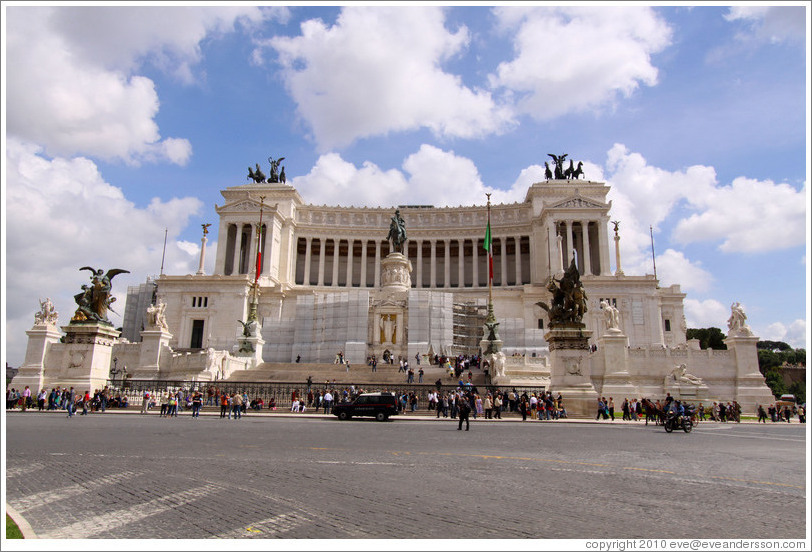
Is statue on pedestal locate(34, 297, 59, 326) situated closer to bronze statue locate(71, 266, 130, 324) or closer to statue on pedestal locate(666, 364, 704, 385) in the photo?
bronze statue locate(71, 266, 130, 324)

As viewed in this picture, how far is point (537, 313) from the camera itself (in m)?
73.1

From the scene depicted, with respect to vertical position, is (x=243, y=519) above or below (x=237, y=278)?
below

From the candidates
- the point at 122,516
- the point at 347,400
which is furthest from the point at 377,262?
the point at 122,516

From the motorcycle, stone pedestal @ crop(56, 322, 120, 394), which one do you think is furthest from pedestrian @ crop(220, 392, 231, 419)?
the motorcycle

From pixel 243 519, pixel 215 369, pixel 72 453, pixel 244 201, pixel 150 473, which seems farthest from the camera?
pixel 244 201

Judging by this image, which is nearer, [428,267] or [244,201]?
[244,201]

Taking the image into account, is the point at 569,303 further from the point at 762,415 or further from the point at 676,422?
the point at 762,415

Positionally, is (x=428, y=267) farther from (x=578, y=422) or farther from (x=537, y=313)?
(x=578, y=422)

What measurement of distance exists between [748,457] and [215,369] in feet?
114

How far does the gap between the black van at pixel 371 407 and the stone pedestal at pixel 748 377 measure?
92.5 ft

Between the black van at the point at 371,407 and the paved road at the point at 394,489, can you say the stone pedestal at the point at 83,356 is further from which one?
the paved road at the point at 394,489

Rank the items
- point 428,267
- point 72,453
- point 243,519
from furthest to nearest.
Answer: point 428,267 < point 72,453 < point 243,519

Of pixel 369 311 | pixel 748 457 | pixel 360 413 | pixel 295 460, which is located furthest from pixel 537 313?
pixel 295 460

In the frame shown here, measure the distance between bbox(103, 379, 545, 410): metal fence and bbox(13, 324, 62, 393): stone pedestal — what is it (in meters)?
3.67
